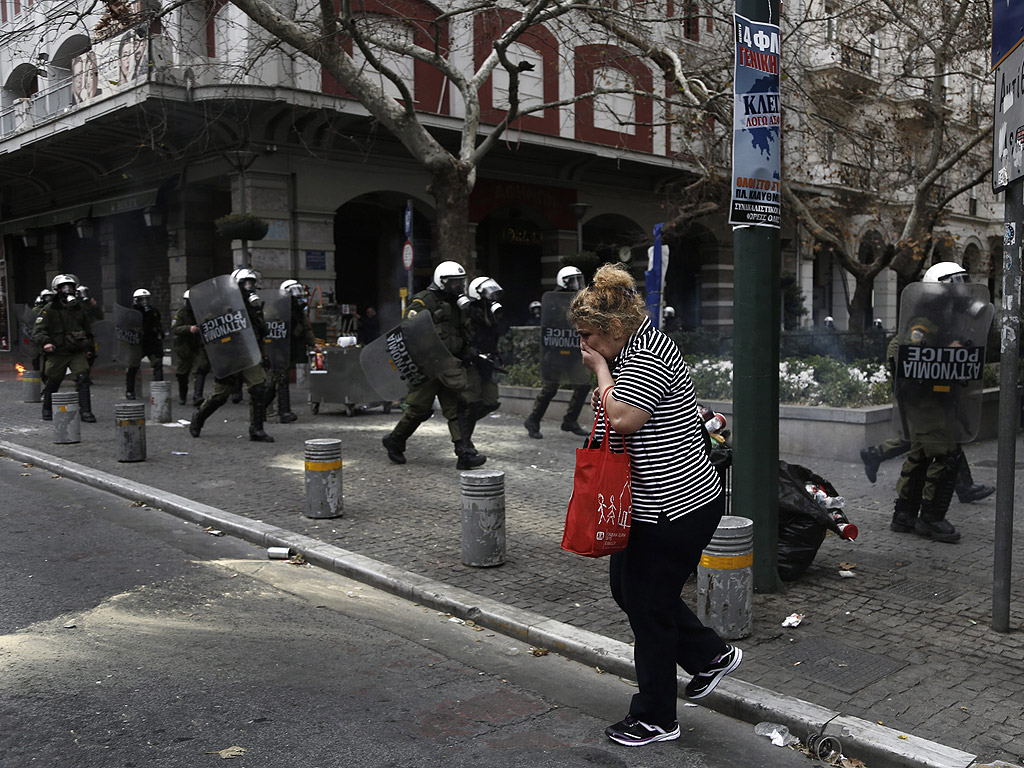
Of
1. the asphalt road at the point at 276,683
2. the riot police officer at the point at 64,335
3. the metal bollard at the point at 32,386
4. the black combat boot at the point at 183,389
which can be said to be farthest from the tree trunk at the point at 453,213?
the asphalt road at the point at 276,683

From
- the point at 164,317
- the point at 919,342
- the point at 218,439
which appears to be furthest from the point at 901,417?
the point at 164,317

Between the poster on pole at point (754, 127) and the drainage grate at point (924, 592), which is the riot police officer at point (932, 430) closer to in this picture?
the drainage grate at point (924, 592)

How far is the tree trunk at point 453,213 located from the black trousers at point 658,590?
10.2 m

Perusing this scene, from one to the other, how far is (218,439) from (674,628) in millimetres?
9132

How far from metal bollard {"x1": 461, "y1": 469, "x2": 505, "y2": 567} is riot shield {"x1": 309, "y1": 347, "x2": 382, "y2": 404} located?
770 centimetres

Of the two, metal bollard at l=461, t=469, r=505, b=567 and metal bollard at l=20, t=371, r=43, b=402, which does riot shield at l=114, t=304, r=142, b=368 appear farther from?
metal bollard at l=461, t=469, r=505, b=567

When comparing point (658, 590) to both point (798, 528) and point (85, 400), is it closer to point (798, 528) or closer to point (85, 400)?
point (798, 528)

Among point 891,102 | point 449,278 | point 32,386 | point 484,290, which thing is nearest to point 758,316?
point 449,278

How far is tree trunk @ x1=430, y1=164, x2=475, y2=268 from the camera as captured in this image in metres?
13.5

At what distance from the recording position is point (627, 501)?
3.39m

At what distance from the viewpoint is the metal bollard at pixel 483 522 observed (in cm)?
605

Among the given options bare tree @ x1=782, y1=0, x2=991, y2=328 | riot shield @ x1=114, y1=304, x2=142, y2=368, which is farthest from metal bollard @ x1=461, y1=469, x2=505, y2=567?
riot shield @ x1=114, y1=304, x2=142, y2=368

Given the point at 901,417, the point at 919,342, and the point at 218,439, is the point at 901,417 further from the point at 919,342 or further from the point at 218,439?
the point at 218,439

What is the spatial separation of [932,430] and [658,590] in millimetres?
3960
